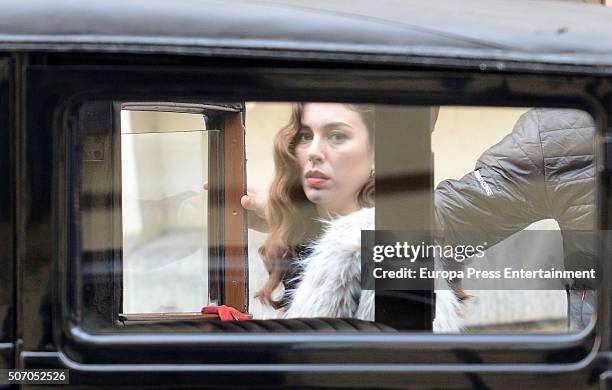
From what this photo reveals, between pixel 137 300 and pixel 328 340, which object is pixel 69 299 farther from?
pixel 328 340

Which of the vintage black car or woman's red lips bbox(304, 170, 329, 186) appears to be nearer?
the vintage black car

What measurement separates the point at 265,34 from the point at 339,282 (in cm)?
56

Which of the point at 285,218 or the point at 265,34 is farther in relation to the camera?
the point at 285,218

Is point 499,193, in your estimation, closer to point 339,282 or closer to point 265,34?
point 339,282

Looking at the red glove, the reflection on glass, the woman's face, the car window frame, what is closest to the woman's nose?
the woman's face

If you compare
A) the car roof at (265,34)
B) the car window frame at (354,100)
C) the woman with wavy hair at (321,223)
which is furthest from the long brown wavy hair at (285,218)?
the car roof at (265,34)

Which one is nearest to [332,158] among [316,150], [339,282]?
[316,150]

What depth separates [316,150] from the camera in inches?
76.2

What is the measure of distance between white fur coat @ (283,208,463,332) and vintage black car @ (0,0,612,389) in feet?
0.09

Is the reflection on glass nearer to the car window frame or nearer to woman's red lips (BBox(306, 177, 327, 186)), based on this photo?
the car window frame

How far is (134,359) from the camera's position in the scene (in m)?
1.87

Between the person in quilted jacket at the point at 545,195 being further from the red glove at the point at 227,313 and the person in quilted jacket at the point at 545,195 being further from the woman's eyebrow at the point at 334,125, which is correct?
the red glove at the point at 227,313

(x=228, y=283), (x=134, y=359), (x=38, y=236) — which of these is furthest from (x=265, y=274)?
(x=38, y=236)

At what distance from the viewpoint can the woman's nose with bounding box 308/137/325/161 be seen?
1.93m
